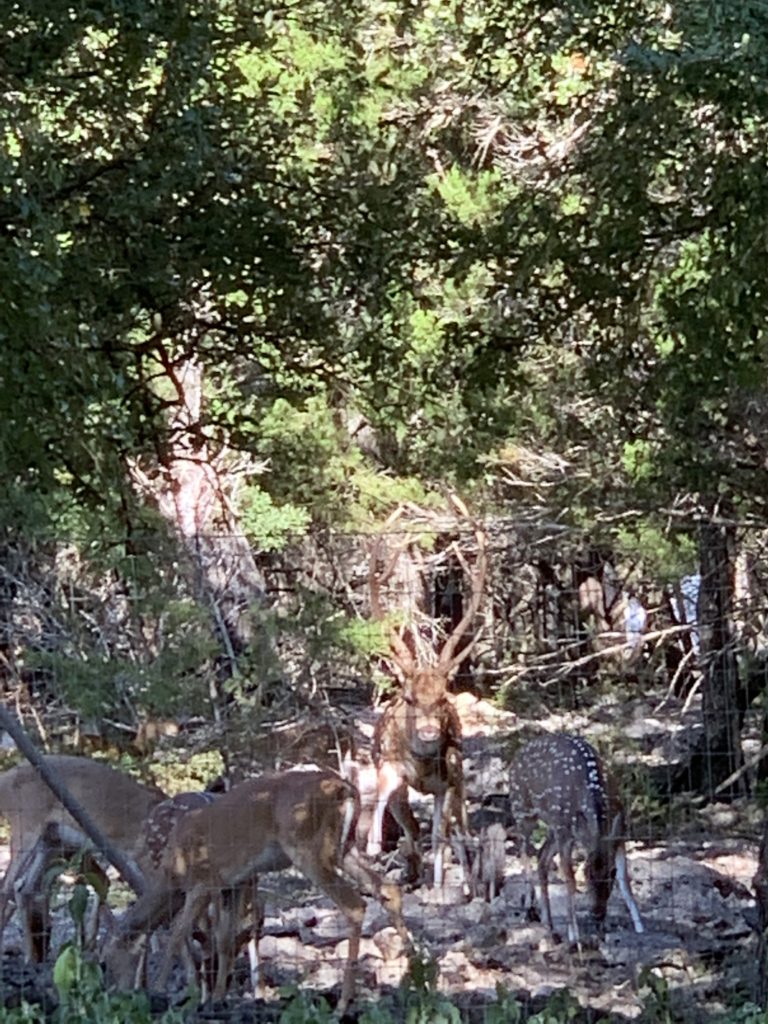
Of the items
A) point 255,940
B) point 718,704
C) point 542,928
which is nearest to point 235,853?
point 255,940

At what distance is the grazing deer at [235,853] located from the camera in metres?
5.67

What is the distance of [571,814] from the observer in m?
6.67

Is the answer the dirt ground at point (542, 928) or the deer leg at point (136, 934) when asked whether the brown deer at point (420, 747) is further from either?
the deer leg at point (136, 934)

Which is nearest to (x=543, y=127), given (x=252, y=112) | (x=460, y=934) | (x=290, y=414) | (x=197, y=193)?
(x=290, y=414)

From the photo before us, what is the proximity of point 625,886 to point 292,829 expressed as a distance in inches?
47.2

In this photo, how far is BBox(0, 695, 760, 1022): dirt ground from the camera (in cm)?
577

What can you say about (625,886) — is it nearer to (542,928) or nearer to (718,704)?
(542,928)

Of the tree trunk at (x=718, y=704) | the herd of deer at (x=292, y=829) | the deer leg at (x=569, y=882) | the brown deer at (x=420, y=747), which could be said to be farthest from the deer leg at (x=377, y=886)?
the tree trunk at (x=718, y=704)

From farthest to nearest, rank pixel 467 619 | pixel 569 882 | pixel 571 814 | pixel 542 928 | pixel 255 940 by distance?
pixel 571 814
pixel 569 882
pixel 542 928
pixel 255 940
pixel 467 619

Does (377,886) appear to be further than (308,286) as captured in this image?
No

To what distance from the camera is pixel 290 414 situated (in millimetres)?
11055

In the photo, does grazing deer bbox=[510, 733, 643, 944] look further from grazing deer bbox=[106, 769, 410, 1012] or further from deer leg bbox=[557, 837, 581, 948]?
grazing deer bbox=[106, 769, 410, 1012]

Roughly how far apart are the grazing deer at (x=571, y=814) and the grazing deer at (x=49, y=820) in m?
1.29

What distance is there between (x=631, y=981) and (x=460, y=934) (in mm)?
613
